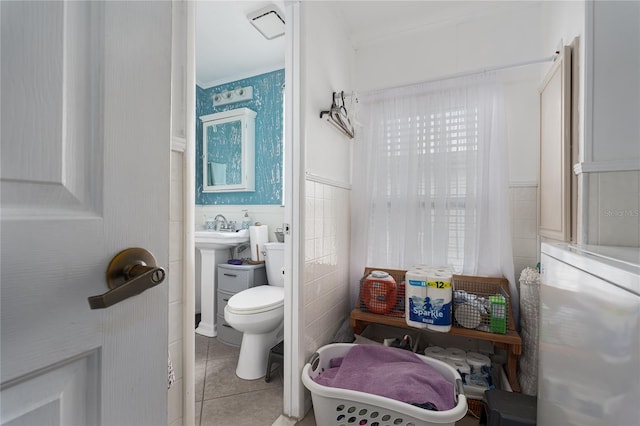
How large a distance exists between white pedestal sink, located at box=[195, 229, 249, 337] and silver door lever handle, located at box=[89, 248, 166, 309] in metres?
1.97

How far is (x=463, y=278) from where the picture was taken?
5.81 ft

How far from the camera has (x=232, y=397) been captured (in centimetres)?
158

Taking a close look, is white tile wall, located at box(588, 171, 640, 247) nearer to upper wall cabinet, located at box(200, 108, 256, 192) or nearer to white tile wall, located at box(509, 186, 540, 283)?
white tile wall, located at box(509, 186, 540, 283)

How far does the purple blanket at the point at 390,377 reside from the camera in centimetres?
118

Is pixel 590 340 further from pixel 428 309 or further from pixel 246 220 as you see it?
pixel 246 220

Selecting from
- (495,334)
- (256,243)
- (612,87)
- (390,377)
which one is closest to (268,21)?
(256,243)

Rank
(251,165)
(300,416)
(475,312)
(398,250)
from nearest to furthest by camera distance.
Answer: (300,416) < (475,312) < (398,250) < (251,165)

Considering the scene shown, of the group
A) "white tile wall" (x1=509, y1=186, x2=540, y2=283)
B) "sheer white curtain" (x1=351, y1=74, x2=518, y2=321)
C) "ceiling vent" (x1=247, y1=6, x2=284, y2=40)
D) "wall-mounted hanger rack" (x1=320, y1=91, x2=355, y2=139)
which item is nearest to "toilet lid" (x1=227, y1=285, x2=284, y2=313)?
"sheer white curtain" (x1=351, y1=74, x2=518, y2=321)

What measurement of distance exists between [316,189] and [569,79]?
4.22ft

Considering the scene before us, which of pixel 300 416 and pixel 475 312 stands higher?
pixel 475 312

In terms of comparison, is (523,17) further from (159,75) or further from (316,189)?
(159,75)

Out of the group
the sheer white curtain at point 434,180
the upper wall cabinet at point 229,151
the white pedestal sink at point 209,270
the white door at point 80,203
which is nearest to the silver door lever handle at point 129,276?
the white door at point 80,203

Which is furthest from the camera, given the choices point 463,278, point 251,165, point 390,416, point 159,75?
point 251,165

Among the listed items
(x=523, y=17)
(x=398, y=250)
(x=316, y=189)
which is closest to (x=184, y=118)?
(x=316, y=189)
